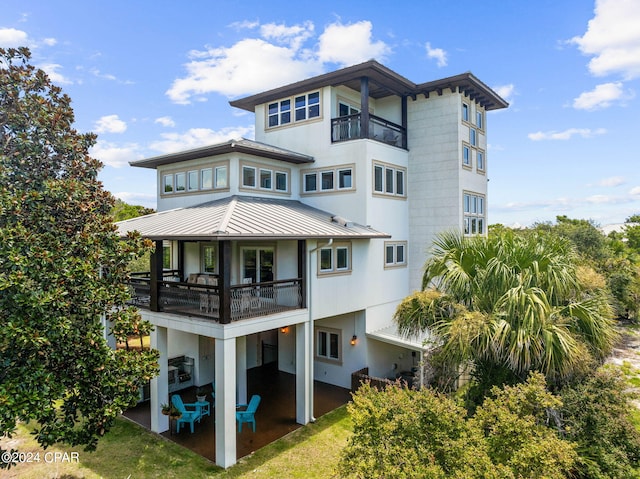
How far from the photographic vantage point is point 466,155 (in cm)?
1770

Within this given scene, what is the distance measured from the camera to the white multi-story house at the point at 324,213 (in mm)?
Result: 12391

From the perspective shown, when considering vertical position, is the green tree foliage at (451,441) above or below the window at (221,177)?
below

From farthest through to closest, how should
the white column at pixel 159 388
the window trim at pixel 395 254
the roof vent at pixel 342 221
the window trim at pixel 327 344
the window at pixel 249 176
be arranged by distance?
the window trim at pixel 395 254
the window trim at pixel 327 344
the window at pixel 249 176
the roof vent at pixel 342 221
the white column at pixel 159 388

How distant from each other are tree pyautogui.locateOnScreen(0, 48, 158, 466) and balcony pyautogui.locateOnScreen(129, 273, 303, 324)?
2.89m

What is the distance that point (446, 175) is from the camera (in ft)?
55.8

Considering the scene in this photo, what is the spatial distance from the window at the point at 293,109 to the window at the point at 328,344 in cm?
943

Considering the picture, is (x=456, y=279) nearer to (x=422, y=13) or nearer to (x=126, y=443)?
(x=126, y=443)

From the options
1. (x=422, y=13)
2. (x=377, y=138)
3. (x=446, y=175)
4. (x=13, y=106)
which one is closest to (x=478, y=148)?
(x=446, y=175)

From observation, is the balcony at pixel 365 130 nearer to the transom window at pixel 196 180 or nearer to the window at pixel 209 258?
the transom window at pixel 196 180

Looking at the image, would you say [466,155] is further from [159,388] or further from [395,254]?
[159,388]

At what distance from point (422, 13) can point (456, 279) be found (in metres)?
13.6

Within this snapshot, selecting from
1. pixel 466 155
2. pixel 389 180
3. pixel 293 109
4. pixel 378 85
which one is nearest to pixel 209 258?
pixel 293 109

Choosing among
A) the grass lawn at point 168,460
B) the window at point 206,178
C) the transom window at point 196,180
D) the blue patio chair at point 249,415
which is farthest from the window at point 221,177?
the grass lawn at point 168,460

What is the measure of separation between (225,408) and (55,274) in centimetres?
559
